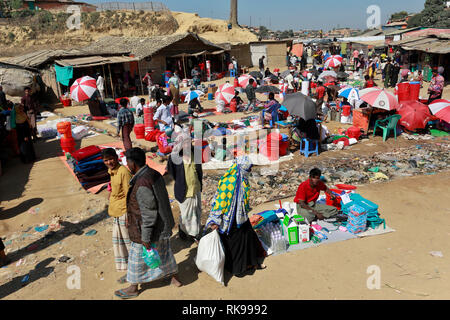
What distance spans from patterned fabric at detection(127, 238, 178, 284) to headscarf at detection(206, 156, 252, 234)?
0.60 m

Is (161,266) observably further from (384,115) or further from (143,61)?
(143,61)

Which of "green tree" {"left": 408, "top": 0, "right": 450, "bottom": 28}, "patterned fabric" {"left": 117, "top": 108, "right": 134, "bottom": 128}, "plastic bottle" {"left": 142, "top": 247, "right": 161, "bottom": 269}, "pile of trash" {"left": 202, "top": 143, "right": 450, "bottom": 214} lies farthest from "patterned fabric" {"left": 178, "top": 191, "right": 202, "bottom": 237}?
"green tree" {"left": 408, "top": 0, "right": 450, "bottom": 28}

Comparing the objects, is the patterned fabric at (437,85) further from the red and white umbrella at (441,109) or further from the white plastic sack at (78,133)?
the white plastic sack at (78,133)

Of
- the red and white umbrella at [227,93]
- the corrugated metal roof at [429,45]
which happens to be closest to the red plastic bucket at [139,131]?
the red and white umbrella at [227,93]

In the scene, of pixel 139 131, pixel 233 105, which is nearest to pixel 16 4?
pixel 233 105

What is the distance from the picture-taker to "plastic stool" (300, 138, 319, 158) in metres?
8.07

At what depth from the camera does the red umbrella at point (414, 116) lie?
9062mm

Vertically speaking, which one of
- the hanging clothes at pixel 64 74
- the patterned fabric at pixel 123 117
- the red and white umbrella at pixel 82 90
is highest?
the hanging clothes at pixel 64 74

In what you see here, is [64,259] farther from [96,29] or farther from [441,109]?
[96,29]

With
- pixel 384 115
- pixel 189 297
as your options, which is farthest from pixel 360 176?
pixel 189 297

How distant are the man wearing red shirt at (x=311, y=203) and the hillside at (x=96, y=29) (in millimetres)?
26640

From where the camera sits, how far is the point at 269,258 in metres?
4.30

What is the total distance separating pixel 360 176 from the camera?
6875 millimetres

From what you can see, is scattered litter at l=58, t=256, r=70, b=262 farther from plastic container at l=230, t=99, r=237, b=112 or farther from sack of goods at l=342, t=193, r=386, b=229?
plastic container at l=230, t=99, r=237, b=112
